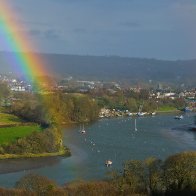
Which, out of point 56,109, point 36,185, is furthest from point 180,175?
point 56,109

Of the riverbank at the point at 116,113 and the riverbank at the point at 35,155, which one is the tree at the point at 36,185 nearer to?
the riverbank at the point at 35,155

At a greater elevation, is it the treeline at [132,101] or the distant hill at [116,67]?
the distant hill at [116,67]

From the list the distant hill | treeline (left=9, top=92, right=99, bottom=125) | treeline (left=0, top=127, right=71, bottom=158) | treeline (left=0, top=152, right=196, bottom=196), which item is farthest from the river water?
the distant hill

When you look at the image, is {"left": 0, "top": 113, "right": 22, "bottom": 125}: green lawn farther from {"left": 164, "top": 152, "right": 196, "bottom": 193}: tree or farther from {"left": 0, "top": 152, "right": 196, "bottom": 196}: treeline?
{"left": 164, "top": 152, "right": 196, "bottom": 193}: tree

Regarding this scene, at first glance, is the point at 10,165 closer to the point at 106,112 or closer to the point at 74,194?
the point at 74,194

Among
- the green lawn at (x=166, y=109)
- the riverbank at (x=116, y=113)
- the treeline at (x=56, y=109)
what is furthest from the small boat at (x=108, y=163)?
the green lawn at (x=166, y=109)

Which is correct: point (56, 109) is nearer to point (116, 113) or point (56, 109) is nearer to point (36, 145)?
point (116, 113)
